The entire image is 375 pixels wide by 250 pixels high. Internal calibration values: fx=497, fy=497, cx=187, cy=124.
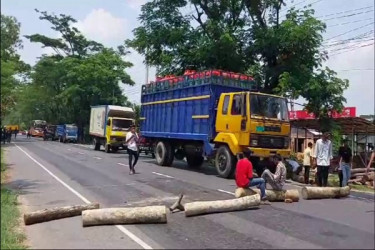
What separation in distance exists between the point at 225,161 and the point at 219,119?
1.49 m

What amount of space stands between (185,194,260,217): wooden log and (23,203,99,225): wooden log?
1.93 m

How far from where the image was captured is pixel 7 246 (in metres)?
7.41

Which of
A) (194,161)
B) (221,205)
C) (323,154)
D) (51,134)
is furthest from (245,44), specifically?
(51,134)

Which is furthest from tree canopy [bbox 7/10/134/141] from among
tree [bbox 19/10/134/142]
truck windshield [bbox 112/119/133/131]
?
truck windshield [bbox 112/119/133/131]

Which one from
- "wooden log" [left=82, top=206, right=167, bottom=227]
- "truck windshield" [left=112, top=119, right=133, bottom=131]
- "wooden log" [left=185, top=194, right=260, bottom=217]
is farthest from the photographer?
"truck windshield" [left=112, top=119, right=133, bottom=131]

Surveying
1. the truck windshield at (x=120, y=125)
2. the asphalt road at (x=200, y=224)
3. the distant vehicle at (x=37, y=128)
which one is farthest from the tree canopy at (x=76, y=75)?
the asphalt road at (x=200, y=224)

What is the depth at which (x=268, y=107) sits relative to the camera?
16.8 meters

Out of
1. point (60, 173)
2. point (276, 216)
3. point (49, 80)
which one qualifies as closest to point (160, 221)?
point (276, 216)

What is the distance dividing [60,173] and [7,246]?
457 inches

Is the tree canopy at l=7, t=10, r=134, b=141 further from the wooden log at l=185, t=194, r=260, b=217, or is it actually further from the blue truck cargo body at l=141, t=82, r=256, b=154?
the wooden log at l=185, t=194, r=260, b=217

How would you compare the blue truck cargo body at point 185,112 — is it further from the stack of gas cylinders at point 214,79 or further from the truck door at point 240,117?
the truck door at point 240,117

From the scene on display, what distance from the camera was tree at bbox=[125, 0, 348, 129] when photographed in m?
22.5

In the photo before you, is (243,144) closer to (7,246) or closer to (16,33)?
(16,33)

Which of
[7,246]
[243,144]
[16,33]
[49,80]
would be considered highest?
[49,80]
